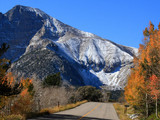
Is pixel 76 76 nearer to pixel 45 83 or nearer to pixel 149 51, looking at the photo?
pixel 45 83

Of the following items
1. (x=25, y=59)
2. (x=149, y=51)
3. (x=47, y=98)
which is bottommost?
(x=47, y=98)

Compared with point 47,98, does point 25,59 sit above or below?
above

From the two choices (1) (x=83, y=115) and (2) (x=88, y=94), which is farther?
(2) (x=88, y=94)

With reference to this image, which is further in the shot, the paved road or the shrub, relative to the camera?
the shrub

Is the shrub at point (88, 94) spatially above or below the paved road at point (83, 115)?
above

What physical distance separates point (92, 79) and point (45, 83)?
146344 millimetres

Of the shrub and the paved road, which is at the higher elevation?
the shrub

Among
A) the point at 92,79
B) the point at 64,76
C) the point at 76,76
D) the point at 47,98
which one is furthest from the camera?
the point at 92,79

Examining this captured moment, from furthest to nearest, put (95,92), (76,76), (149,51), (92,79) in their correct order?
1. (92,79)
2. (76,76)
3. (95,92)
4. (149,51)

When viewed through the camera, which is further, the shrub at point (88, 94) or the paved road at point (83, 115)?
the shrub at point (88, 94)

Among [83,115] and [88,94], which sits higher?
[88,94]

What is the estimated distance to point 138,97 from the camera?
85.5ft

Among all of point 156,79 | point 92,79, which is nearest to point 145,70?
point 156,79

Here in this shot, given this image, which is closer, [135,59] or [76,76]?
[135,59]
